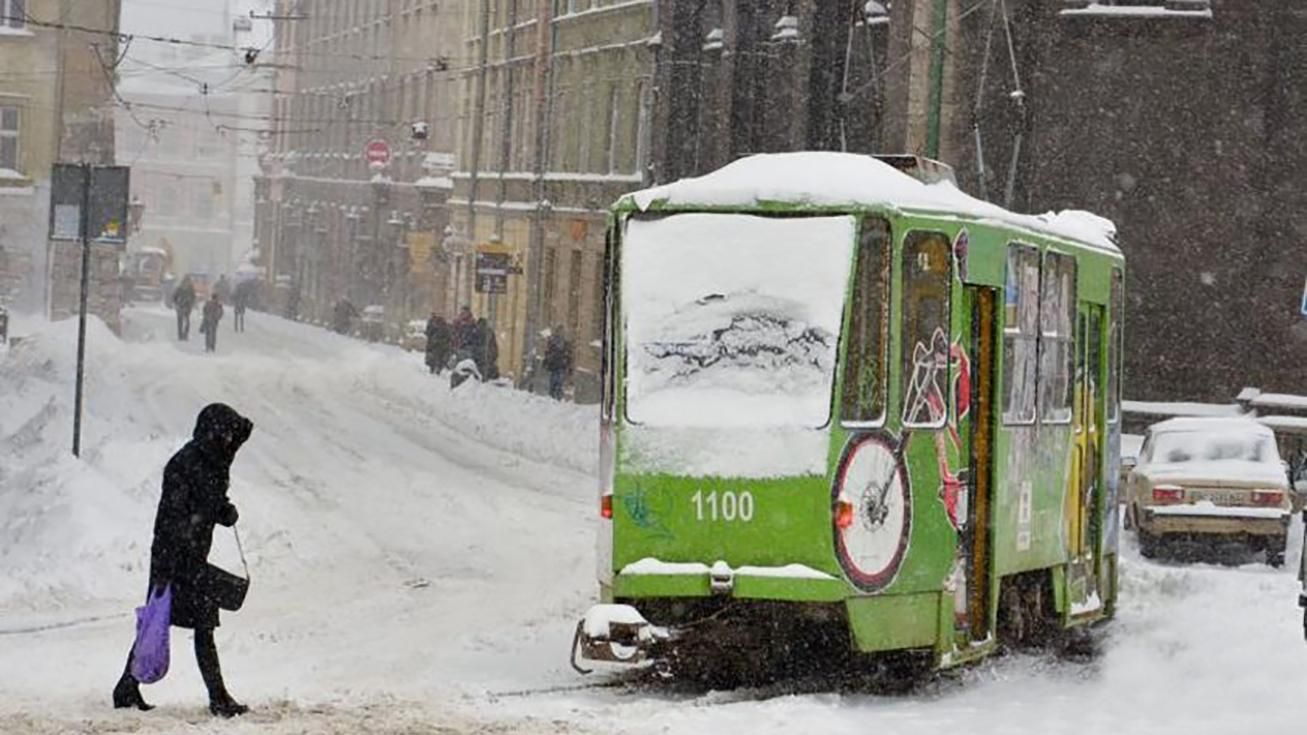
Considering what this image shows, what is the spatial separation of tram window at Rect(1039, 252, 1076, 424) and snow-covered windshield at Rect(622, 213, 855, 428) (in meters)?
2.91

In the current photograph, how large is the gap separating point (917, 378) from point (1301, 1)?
1022 inches

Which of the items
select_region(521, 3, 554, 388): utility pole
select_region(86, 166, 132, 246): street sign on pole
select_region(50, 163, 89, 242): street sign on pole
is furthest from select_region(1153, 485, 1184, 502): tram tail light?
select_region(521, 3, 554, 388): utility pole

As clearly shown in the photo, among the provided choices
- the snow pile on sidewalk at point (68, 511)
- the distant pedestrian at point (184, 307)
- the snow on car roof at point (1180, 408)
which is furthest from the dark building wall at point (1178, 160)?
the distant pedestrian at point (184, 307)

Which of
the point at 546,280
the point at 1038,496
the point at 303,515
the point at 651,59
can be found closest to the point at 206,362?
the point at 546,280

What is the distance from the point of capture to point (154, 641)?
502 inches

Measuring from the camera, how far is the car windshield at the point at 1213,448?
96.7 ft

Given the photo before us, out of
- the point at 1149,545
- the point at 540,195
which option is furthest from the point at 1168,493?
the point at 540,195

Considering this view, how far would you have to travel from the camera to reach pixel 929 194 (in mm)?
15094

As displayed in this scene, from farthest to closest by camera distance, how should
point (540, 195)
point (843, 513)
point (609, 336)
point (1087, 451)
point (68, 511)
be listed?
point (540, 195) → point (68, 511) → point (1087, 451) → point (609, 336) → point (843, 513)

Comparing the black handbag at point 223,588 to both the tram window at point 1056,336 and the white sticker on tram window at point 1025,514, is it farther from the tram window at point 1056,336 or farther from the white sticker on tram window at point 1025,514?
the tram window at point 1056,336

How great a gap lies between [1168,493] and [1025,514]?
12529 mm

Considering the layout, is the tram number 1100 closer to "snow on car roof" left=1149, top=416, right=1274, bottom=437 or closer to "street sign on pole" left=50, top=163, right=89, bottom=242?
"street sign on pole" left=50, top=163, right=89, bottom=242

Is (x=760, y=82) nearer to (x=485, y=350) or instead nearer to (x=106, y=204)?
(x=485, y=350)

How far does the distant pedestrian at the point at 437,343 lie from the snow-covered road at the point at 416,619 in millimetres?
20158
